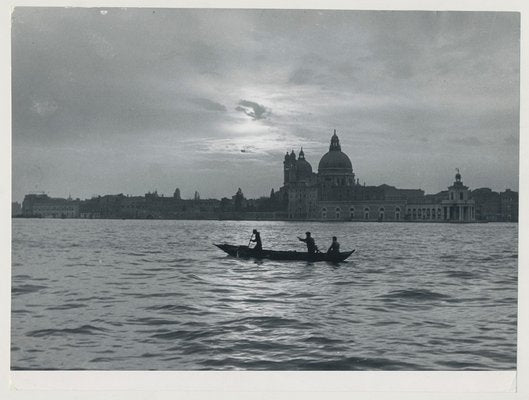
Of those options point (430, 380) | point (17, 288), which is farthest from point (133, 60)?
point (430, 380)

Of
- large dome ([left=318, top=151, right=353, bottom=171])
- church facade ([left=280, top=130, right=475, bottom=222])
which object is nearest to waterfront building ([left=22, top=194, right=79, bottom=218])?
large dome ([left=318, top=151, right=353, bottom=171])

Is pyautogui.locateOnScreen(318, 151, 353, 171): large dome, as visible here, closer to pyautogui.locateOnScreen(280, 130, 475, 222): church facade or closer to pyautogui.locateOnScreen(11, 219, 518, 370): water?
pyautogui.locateOnScreen(280, 130, 475, 222): church facade

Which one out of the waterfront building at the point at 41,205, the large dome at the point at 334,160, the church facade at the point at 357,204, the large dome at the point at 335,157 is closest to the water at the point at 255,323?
the waterfront building at the point at 41,205

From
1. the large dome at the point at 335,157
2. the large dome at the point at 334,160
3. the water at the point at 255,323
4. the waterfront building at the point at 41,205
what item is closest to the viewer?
the water at the point at 255,323

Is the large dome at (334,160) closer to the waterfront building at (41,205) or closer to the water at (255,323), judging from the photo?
the water at (255,323)

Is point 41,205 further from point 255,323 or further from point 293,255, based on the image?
point 255,323

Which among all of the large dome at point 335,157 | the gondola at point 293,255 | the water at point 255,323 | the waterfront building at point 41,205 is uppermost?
the large dome at point 335,157

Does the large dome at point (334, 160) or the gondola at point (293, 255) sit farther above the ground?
the large dome at point (334, 160)

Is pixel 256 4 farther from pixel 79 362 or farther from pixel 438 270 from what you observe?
pixel 438 270

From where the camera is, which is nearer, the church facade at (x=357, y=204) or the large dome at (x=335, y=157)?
the large dome at (x=335, y=157)

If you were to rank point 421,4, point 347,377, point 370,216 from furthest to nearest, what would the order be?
point 370,216 < point 421,4 < point 347,377

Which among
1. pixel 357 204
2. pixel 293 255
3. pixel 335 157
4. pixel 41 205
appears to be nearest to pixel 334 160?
pixel 335 157
